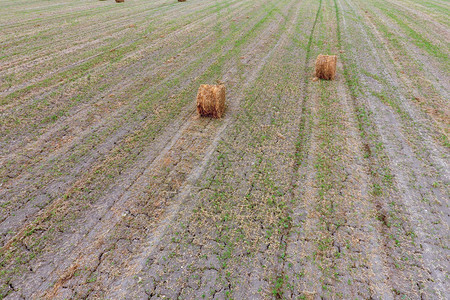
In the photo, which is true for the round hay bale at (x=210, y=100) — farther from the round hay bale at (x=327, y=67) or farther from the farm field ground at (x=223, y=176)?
the round hay bale at (x=327, y=67)

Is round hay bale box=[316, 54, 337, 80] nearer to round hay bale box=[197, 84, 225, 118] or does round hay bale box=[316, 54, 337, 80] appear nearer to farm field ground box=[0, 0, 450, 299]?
farm field ground box=[0, 0, 450, 299]

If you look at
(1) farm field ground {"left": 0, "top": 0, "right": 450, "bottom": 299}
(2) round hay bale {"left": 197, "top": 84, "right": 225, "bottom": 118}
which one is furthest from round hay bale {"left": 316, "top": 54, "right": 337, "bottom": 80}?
(2) round hay bale {"left": 197, "top": 84, "right": 225, "bottom": 118}

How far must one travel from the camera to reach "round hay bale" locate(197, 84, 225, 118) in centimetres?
734

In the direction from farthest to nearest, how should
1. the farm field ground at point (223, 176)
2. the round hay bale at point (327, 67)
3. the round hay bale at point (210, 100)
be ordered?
the round hay bale at point (327, 67) → the round hay bale at point (210, 100) → the farm field ground at point (223, 176)

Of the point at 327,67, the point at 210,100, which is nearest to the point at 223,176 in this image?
the point at 210,100

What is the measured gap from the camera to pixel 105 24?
16.7 metres

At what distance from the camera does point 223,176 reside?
5.61 m

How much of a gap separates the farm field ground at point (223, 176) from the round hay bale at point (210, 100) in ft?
0.92

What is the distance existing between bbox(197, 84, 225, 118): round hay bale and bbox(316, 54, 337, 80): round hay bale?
4492mm

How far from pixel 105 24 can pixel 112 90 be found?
10.7 meters

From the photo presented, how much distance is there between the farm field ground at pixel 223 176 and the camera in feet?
12.6

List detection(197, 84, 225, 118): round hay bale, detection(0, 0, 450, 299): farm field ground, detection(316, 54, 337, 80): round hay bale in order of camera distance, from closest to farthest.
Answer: detection(0, 0, 450, 299): farm field ground
detection(197, 84, 225, 118): round hay bale
detection(316, 54, 337, 80): round hay bale

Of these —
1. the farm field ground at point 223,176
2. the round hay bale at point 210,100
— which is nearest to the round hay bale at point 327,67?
the farm field ground at point 223,176

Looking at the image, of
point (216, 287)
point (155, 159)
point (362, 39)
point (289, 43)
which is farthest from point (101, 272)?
point (362, 39)
